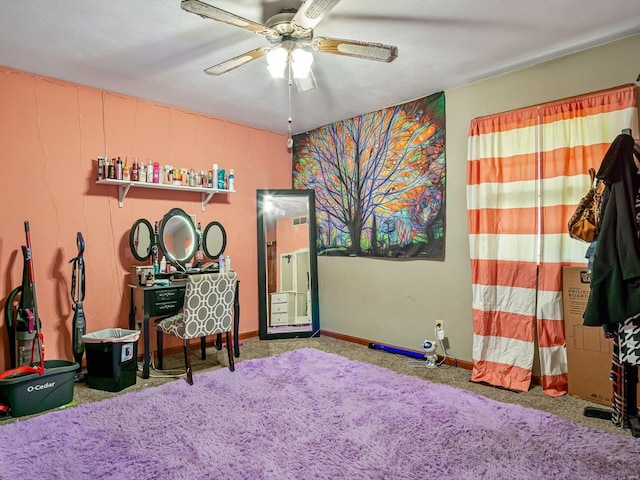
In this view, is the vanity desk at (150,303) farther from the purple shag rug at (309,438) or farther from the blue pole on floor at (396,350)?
the blue pole on floor at (396,350)

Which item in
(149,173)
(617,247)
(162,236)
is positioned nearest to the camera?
(617,247)

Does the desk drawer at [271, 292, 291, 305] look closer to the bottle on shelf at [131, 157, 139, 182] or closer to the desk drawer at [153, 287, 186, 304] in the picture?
the desk drawer at [153, 287, 186, 304]

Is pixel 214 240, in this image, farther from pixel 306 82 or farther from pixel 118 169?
pixel 306 82

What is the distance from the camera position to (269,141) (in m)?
4.71

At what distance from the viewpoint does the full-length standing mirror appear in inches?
175

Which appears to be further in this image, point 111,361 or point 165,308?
point 165,308

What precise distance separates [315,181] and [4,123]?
9.42 ft

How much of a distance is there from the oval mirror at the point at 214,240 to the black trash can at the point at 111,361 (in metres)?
1.22

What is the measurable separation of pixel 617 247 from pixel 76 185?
3.81 metres

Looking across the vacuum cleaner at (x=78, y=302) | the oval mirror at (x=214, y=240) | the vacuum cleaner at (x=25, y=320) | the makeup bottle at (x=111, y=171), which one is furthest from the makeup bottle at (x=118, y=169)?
the oval mirror at (x=214, y=240)

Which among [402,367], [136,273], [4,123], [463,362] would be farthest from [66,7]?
[463,362]

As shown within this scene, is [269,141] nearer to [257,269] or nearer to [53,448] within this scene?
[257,269]

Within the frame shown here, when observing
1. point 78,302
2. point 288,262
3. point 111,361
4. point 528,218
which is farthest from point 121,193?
point 528,218

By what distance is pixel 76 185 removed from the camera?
129 inches
